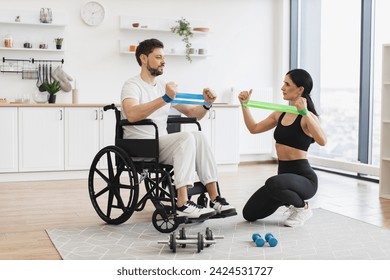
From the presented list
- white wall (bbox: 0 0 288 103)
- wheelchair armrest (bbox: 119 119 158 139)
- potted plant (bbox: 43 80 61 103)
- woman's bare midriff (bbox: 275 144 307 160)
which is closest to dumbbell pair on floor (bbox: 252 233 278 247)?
woman's bare midriff (bbox: 275 144 307 160)

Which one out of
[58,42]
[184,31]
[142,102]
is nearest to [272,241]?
[142,102]

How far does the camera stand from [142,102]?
12.6 feet

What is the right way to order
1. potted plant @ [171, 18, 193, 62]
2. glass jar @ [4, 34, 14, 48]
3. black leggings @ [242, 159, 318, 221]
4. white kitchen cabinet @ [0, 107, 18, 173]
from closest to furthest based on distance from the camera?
black leggings @ [242, 159, 318, 221] → white kitchen cabinet @ [0, 107, 18, 173] → glass jar @ [4, 34, 14, 48] → potted plant @ [171, 18, 193, 62]

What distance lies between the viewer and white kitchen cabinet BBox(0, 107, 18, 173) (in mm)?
5898

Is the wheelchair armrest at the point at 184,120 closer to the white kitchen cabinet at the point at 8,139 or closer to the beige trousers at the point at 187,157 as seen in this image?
the beige trousers at the point at 187,157

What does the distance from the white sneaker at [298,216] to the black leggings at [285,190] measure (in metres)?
0.06

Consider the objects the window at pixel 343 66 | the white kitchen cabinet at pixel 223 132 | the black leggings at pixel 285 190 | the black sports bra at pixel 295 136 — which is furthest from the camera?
the white kitchen cabinet at pixel 223 132

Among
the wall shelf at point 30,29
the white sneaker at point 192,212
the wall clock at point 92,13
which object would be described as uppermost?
the wall clock at point 92,13

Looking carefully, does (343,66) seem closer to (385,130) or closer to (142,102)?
(385,130)

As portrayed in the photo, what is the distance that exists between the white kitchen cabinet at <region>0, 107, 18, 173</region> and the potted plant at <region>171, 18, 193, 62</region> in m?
2.08

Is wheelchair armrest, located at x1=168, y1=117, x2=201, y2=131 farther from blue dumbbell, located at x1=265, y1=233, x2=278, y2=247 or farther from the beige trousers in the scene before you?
blue dumbbell, located at x1=265, y1=233, x2=278, y2=247

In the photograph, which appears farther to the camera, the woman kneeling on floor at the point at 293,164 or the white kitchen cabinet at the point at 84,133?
the white kitchen cabinet at the point at 84,133

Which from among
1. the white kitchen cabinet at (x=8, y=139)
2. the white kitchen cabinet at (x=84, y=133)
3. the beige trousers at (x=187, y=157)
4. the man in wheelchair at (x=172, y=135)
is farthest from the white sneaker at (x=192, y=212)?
the white kitchen cabinet at (x=8, y=139)

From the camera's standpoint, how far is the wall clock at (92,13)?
6645 millimetres
